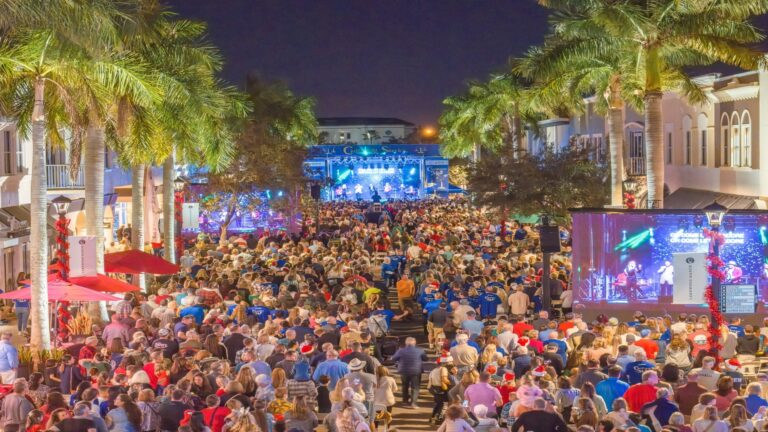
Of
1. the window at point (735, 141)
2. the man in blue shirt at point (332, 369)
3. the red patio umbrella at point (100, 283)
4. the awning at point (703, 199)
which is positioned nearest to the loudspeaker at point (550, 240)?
the awning at point (703, 199)

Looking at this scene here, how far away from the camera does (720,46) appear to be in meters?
27.6

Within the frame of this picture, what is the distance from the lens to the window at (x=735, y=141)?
120 feet

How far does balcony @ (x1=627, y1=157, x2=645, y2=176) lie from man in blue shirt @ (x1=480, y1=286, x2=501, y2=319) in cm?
2450

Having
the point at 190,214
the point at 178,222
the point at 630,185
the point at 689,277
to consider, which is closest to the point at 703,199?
the point at 630,185

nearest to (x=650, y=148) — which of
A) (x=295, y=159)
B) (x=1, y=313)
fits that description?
(x=1, y=313)

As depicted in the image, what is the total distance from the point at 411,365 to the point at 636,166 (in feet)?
105

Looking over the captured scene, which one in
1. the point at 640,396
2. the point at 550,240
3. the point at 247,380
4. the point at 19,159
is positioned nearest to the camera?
the point at 640,396

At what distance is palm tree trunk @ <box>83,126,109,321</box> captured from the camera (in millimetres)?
25375

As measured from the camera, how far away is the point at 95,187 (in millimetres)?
25703

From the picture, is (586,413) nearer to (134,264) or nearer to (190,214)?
(134,264)

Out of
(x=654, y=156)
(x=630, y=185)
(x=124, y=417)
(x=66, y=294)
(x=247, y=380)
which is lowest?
(x=124, y=417)

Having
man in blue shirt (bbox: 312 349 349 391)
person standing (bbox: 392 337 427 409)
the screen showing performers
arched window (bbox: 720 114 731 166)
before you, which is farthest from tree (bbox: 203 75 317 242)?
man in blue shirt (bbox: 312 349 349 391)

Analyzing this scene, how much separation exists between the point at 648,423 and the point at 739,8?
16.0m

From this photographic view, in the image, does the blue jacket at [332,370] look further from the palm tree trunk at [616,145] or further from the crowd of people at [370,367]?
the palm tree trunk at [616,145]
